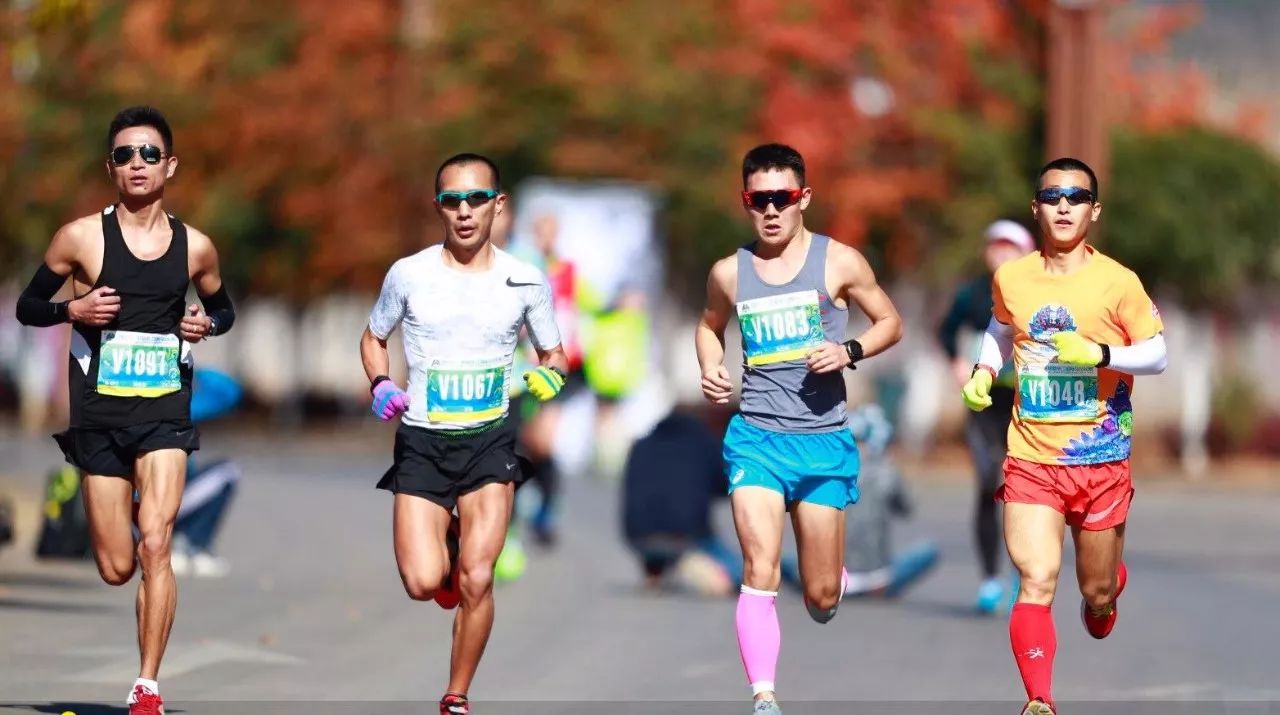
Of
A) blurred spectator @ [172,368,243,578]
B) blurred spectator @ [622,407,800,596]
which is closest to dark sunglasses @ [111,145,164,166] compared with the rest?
blurred spectator @ [622,407,800,596]

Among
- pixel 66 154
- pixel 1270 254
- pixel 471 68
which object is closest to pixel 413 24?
pixel 471 68

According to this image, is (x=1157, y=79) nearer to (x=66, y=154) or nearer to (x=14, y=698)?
(x=66, y=154)

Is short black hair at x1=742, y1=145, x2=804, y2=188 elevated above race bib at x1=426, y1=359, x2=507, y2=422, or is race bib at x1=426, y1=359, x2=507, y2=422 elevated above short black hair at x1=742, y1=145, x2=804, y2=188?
short black hair at x1=742, y1=145, x2=804, y2=188

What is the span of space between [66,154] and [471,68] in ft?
32.5

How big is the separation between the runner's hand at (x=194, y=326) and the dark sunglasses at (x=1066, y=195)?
9.59 ft

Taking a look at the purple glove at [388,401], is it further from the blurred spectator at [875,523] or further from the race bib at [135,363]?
the blurred spectator at [875,523]

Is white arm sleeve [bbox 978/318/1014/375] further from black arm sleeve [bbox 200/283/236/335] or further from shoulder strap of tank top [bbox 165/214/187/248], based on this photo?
shoulder strap of tank top [bbox 165/214/187/248]

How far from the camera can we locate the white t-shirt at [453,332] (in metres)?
9.20

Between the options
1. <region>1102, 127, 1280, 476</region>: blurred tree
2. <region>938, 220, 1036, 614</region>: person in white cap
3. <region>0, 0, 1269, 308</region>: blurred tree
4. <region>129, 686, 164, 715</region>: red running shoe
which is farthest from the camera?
<region>0, 0, 1269, 308</region>: blurred tree

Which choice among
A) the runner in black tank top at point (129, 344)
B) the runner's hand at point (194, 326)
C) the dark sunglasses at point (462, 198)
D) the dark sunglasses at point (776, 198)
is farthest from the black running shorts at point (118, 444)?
the dark sunglasses at point (776, 198)

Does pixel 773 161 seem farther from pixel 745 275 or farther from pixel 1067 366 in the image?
pixel 1067 366

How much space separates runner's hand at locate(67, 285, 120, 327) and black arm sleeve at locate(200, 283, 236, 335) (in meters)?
0.40

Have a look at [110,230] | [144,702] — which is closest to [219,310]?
[110,230]

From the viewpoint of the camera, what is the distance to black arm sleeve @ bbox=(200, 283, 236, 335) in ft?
31.2
